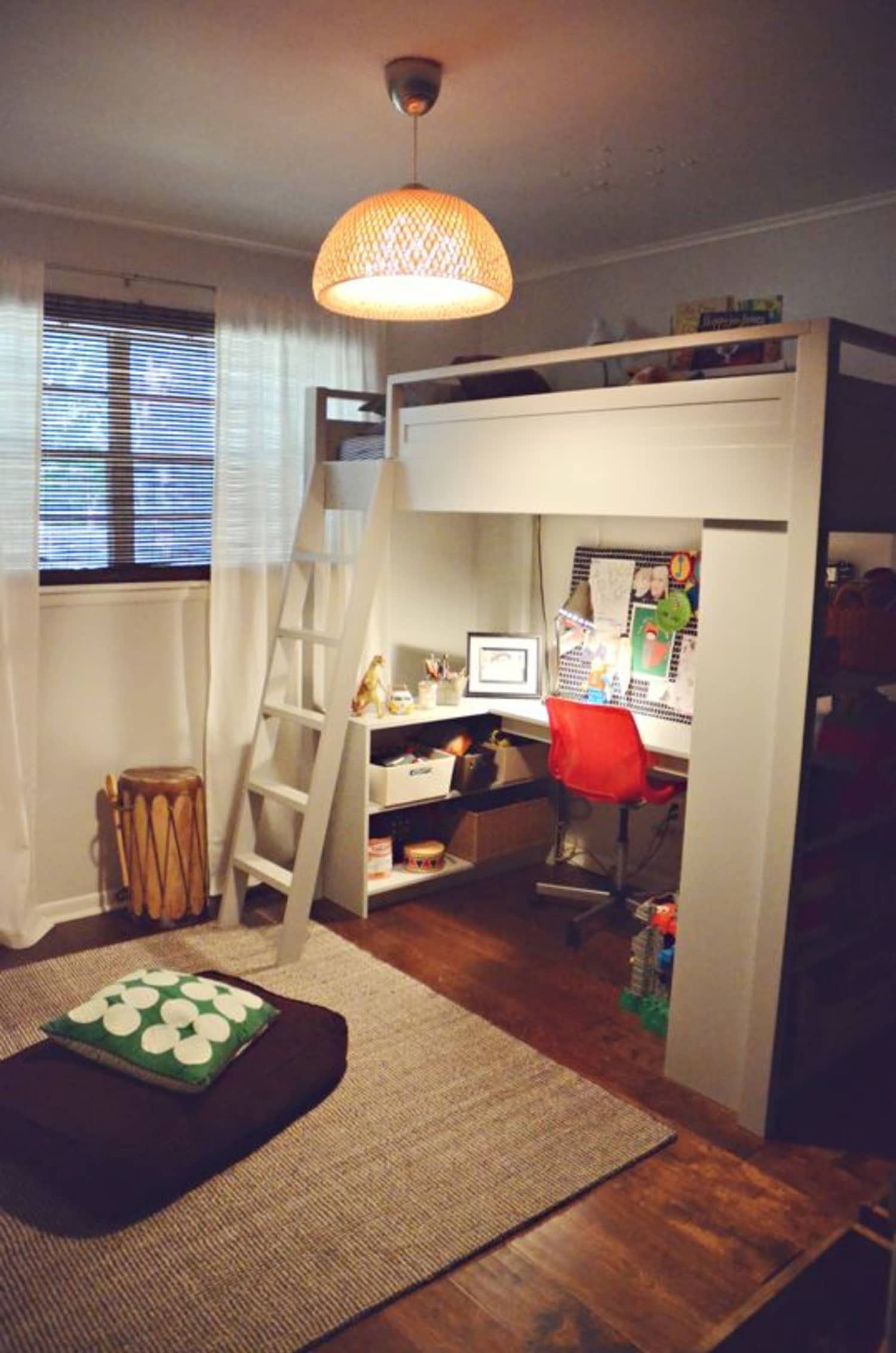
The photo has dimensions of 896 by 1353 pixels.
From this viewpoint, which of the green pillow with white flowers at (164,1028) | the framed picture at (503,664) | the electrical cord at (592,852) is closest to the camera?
the green pillow with white flowers at (164,1028)

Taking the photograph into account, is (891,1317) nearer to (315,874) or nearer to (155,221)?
(315,874)

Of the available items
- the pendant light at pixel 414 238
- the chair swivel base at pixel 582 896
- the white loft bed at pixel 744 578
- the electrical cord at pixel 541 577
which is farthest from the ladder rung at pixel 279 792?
the pendant light at pixel 414 238

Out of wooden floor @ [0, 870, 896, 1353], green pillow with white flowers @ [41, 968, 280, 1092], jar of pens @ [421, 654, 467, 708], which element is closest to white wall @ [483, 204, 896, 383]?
jar of pens @ [421, 654, 467, 708]

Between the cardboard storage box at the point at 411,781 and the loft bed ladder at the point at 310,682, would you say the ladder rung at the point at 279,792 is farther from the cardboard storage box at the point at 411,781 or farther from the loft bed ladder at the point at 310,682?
the cardboard storage box at the point at 411,781

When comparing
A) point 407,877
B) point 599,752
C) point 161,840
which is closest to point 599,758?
point 599,752

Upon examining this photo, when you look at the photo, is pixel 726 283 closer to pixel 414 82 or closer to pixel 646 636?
pixel 646 636

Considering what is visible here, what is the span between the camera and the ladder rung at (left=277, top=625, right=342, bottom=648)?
379 cm

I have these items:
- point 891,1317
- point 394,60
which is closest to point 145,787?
point 394,60

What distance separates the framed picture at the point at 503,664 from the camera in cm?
444

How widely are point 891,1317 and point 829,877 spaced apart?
6.62ft

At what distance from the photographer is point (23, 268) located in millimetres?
3510

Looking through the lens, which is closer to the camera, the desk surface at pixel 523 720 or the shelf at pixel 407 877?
Result: the desk surface at pixel 523 720

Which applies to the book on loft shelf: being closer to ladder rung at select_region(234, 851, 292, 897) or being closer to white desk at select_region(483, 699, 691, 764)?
white desk at select_region(483, 699, 691, 764)

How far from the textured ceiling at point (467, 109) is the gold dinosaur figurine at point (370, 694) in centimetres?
161
